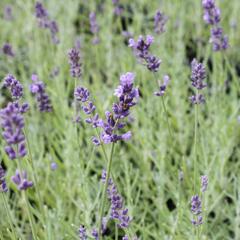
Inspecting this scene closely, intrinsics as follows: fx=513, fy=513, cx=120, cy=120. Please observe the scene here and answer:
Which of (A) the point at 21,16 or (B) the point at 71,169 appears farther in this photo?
(A) the point at 21,16

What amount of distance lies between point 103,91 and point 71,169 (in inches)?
34.9

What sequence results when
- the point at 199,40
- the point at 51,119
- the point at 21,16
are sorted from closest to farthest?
1. the point at 51,119
2. the point at 199,40
3. the point at 21,16

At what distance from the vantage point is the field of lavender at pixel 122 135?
188 cm

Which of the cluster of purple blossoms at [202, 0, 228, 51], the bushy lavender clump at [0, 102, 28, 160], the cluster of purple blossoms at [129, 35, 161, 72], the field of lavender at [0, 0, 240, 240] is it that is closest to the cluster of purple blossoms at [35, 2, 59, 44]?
the field of lavender at [0, 0, 240, 240]

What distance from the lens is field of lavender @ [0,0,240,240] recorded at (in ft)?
6.15

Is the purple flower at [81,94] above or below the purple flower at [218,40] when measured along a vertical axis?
below

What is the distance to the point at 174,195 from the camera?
2727 mm

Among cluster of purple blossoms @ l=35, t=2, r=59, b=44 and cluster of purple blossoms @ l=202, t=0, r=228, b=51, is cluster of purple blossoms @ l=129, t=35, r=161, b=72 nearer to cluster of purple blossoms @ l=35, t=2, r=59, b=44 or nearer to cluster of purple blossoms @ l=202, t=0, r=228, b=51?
cluster of purple blossoms @ l=202, t=0, r=228, b=51

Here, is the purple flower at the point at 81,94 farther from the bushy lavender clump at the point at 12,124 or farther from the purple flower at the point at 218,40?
the purple flower at the point at 218,40

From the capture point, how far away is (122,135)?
1664 millimetres

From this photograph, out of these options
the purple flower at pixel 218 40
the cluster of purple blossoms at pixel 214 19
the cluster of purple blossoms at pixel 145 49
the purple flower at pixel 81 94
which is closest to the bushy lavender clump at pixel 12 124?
the purple flower at pixel 81 94

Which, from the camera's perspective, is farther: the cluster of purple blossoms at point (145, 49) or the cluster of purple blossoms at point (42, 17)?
the cluster of purple blossoms at point (42, 17)

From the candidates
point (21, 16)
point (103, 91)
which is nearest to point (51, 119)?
point (103, 91)

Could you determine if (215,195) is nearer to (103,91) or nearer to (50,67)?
(103,91)
